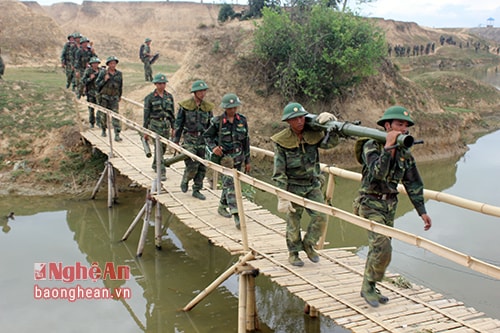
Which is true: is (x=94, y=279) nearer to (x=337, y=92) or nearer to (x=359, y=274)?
(x=359, y=274)

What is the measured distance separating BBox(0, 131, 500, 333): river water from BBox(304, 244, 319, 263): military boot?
1368mm

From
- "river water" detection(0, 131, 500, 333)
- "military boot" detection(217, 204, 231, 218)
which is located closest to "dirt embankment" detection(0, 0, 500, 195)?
"river water" detection(0, 131, 500, 333)

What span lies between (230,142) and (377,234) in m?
2.93

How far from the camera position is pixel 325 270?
579cm

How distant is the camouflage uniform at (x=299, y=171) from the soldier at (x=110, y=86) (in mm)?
6526

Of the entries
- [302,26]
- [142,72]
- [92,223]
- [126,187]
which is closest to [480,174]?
[302,26]

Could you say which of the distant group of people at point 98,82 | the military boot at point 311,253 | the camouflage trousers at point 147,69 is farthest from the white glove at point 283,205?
the camouflage trousers at point 147,69

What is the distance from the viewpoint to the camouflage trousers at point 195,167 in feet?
26.6

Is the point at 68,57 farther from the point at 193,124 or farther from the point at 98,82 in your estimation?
the point at 193,124

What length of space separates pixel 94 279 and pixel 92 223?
2.38 m

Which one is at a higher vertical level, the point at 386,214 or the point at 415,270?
the point at 386,214

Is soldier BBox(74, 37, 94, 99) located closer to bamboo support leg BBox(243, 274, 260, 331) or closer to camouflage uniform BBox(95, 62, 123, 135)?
camouflage uniform BBox(95, 62, 123, 135)

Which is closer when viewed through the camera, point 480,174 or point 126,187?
point 126,187

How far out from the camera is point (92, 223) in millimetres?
10594
